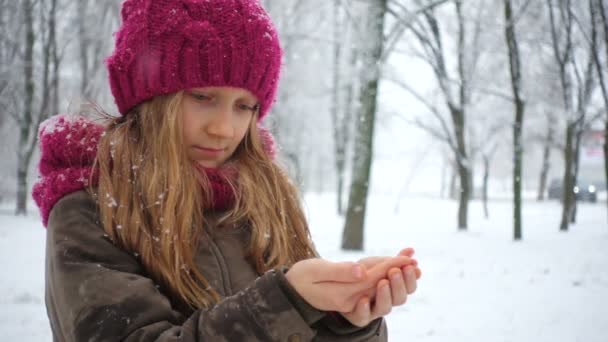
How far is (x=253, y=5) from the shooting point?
4.58 feet

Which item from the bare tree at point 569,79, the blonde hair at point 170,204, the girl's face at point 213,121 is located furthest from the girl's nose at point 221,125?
the bare tree at point 569,79

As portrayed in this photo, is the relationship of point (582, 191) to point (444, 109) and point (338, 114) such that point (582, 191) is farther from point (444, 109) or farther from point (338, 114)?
point (338, 114)

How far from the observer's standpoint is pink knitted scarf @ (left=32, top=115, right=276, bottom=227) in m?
1.09

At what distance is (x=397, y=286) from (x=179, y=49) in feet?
3.18

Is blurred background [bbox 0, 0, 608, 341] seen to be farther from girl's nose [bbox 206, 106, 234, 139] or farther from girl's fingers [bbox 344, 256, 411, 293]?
girl's fingers [bbox 344, 256, 411, 293]

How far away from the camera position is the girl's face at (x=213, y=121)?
1.25 meters

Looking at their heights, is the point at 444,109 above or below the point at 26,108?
above

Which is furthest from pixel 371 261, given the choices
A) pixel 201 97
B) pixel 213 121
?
pixel 201 97

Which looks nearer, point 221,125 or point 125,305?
point 125,305

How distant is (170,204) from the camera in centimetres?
113

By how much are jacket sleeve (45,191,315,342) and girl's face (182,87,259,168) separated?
413mm

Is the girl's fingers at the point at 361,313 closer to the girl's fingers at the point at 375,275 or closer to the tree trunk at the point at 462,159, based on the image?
the girl's fingers at the point at 375,275

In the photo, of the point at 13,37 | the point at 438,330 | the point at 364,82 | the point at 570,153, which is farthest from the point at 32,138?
the point at 570,153

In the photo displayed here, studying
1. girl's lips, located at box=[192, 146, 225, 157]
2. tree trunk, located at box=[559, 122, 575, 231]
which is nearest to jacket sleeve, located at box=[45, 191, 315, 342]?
girl's lips, located at box=[192, 146, 225, 157]
